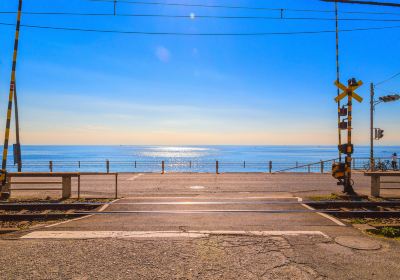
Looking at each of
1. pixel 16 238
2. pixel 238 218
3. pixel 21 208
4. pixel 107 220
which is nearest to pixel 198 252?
pixel 238 218

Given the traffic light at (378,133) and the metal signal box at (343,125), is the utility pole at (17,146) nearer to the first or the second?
the metal signal box at (343,125)

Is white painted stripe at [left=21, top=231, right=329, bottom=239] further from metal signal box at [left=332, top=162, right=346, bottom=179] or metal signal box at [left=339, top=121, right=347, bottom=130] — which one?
metal signal box at [left=339, top=121, right=347, bottom=130]

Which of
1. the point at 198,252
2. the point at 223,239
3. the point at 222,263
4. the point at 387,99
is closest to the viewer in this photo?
the point at 222,263

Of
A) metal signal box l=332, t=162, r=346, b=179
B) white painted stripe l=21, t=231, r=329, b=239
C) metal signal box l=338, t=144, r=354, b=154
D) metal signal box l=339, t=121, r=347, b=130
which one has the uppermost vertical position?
metal signal box l=339, t=121, r=347, b=130

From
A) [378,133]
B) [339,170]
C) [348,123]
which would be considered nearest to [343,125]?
[348,123]

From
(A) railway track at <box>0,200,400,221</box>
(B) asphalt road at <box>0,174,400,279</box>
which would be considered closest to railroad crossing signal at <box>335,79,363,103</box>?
(A) railway track at <box>0,200,400,221</box>

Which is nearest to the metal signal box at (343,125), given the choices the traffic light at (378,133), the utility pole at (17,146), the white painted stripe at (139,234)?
the white painted stripe at (139,234)

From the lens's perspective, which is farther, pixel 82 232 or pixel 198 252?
pixel 82 232

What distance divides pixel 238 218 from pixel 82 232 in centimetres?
428

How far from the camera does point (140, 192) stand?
12555 mm

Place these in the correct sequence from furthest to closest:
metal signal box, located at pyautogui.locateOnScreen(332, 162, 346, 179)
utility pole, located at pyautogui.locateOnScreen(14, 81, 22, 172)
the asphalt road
Answer: 1. utility pole, located at pyautogui.locateOnScreen(14, 81, 22, 172)
2. metal signal box, located at pyautogui.locateOnScreen(332, 162, 346, 179)
3. the asphalt road

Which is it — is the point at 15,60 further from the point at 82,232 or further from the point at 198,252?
the point at 198,252

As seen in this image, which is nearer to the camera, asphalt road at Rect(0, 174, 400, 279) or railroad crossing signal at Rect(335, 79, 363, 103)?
asphalt road at Rect(0, 174, 400, 279)

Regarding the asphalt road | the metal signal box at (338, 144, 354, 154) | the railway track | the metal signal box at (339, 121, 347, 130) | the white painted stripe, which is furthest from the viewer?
the metal signal box at (338, 144, 354, 154)
